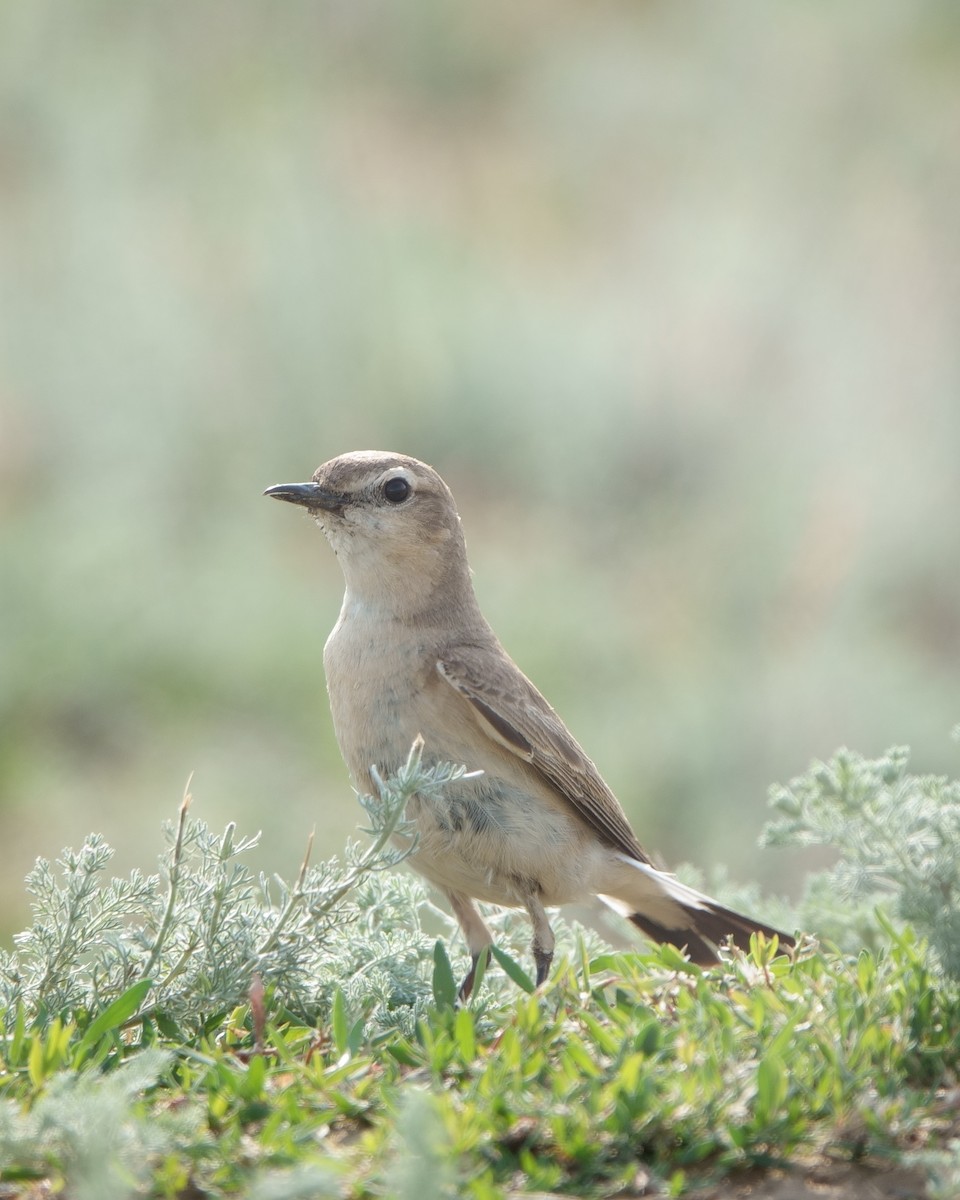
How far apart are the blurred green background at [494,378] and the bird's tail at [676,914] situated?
3.76m

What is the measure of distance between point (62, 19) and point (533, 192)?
5.46 metres

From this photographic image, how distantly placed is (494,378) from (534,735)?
25.8 feet

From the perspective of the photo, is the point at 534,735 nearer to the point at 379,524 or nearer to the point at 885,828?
the point at 379,524

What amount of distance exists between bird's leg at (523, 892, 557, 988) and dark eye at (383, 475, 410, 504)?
4.99ft

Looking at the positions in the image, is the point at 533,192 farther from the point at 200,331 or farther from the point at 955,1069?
the point at 955,1069

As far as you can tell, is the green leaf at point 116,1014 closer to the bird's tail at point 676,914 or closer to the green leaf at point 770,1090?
the green leaf at point 770,1090

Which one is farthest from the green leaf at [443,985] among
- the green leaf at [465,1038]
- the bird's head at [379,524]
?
the bird's head at [379,524]

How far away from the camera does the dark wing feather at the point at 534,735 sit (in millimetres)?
5094

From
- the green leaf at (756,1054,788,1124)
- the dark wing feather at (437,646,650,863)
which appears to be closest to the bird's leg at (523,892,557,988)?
the dark wing feather at (437,646,650,863)

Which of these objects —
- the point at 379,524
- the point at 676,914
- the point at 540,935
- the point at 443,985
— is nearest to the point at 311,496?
the point at 379,524

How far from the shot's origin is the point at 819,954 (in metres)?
4.03

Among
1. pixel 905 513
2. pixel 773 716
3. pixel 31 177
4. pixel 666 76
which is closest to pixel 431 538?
pixel 773 716

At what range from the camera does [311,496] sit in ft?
17.7

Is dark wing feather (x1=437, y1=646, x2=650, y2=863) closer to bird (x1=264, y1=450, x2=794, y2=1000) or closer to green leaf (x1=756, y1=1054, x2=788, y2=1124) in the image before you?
bird (x1=264, y1=450, x2=794, y2=1000)
